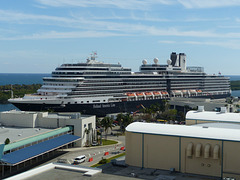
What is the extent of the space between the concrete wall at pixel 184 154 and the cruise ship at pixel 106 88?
51.6 meters

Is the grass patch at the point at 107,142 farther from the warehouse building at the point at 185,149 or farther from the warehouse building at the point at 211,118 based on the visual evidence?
the warehouse building at the point at 185,149

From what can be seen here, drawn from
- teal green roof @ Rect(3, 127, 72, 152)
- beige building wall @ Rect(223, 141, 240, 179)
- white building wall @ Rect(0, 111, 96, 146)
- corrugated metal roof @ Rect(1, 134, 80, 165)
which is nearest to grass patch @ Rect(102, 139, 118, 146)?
white building wall @ Rect(0, 111, 96, 146)

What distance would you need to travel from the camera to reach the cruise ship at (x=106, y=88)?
80.8 m

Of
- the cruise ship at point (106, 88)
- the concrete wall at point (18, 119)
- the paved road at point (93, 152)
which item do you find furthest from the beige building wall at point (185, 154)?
the cruise ship at point (106, 88)

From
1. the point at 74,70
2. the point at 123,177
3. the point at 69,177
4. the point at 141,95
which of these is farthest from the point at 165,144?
the point at 141,95

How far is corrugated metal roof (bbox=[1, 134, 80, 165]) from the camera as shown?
38.9 metres

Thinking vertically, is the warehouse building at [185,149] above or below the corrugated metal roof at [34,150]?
above

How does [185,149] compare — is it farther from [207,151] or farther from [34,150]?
[34,150]

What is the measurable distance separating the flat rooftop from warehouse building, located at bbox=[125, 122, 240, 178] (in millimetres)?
23557

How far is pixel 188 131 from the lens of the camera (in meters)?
30.2

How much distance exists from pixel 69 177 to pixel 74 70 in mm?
62489

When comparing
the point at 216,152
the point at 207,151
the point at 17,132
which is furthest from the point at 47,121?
the point at 216,152

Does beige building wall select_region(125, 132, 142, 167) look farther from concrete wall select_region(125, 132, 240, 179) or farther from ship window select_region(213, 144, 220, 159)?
ship window select_region(213, 144, 220, 159)

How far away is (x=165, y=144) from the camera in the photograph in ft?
99.2
